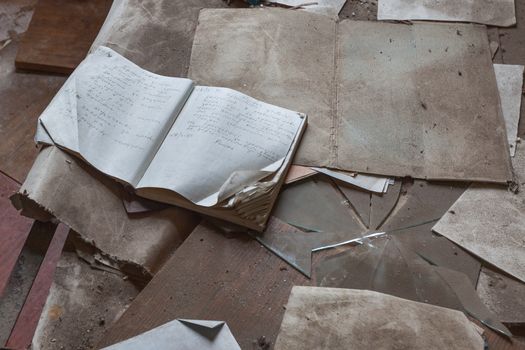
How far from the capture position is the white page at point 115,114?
102 centimetres

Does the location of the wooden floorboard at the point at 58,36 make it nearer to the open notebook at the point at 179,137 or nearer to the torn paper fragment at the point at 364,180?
the open notebook at the point at 179,137

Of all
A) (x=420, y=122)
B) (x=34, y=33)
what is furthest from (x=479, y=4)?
(x=34, y=33)

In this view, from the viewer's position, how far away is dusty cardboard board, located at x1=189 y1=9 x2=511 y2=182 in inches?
41.4

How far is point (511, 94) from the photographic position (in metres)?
1.14

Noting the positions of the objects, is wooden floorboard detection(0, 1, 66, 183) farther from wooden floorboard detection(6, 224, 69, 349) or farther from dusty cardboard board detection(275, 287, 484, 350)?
dusty cardboard board detection(275, 287, 484, 350)

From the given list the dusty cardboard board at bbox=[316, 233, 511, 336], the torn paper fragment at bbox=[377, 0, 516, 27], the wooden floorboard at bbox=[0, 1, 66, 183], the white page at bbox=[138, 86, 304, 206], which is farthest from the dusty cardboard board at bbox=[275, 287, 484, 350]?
the wooden floorboard at bbox=[0, 1, 66, 183]

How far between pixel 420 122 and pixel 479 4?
435mm

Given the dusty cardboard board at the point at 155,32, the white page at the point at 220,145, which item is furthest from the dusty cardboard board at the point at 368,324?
the dusty cardboard board at the point at 155,32

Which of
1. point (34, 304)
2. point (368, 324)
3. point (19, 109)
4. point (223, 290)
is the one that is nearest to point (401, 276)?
point (368, 324)

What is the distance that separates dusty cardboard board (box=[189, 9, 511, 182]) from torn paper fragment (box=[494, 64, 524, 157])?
0.06ft

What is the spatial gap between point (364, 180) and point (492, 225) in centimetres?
25

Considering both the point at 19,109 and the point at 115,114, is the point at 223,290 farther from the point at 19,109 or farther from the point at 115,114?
the point at 19,109

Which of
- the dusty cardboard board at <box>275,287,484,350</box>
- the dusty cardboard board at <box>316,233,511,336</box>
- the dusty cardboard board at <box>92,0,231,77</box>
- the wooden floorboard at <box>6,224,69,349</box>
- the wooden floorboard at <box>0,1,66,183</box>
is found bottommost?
the wooden floorboard at <box>6,224,69,349</box>

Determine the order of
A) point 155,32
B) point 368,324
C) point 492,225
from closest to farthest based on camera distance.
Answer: point 368,324 → point 492,225 → point 155,32
